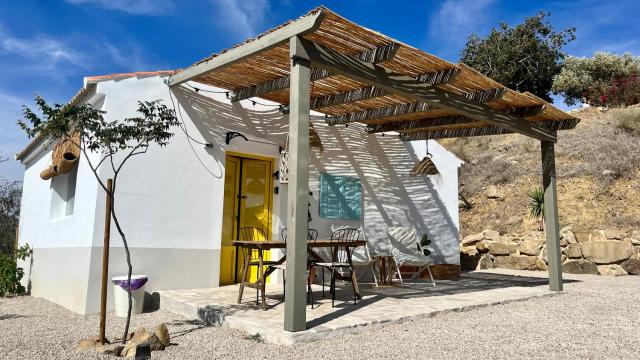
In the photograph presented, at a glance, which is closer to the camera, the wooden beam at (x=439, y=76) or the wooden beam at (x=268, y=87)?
the wooden beam at (x=439, y=76)

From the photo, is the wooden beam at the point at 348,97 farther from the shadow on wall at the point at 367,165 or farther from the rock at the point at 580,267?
the rock at the point at 580,267

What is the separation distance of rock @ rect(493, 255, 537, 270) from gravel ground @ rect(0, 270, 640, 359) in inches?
203

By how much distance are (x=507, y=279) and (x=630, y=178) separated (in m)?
6.55

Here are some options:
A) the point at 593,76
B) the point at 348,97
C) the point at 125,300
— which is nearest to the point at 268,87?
the point at 348,97

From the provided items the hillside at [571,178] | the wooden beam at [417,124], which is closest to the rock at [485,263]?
the hillside at [571,178]

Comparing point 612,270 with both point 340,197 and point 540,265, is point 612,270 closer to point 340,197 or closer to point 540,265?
point 540,265

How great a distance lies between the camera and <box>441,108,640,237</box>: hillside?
40.6 ft

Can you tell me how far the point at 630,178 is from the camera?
42.1 feet

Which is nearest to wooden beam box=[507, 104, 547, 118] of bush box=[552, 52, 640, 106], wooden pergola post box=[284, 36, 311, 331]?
wooden pergola post box=[284, 36, 311, 331]

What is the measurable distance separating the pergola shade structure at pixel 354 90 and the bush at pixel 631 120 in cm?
1070

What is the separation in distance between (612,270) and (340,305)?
7.41 m

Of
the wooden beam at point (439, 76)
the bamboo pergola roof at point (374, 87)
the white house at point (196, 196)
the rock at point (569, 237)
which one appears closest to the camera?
the bamboo pergola roof at point (374, 87)

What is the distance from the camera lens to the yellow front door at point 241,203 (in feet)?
23.0

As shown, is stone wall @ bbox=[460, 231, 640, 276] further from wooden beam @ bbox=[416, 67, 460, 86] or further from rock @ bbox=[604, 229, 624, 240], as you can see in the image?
wooden beam @ bbox=[416, 67, 460, 86]
